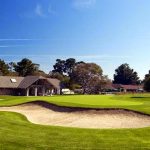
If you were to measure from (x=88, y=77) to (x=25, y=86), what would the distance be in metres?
25.6

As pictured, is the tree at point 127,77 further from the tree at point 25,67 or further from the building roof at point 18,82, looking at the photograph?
the building roof at point 18,82

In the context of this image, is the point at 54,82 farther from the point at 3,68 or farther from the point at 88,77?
the point at 3,68

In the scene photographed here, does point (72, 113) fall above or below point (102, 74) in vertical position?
below

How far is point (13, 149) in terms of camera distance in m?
12.3

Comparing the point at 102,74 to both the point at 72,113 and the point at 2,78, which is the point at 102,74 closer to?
the point at 2,78

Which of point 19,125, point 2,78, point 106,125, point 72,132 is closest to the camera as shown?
point 72,132

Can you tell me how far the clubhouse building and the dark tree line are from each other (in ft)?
36.2

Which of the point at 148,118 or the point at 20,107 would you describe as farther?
the point at 20,107

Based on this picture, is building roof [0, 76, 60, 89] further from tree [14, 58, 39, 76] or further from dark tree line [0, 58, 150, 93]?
tree [14, 58, 39, 76]

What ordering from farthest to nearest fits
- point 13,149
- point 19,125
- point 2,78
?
point 2,78, point 19,125, point 13,149

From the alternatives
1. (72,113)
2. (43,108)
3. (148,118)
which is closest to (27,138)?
(148,118)

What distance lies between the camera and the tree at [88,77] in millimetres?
99938

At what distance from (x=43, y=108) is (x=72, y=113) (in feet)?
20.6

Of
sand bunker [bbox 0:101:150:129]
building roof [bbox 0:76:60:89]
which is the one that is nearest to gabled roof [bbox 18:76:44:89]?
building roof [bbox 0:76:60:89]
